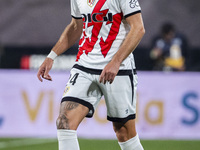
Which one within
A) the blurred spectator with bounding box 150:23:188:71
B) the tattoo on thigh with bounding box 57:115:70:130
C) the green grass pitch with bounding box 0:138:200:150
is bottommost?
the green grass pitch with bounding box 0:138:200:150

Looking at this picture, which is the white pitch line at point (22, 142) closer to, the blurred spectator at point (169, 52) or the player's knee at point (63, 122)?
the player's knee at point (63, 122)

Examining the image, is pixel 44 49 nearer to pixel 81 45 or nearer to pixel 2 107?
pixel 2 107

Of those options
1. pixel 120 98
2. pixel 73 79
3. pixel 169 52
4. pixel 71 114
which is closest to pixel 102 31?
pixel 73 79

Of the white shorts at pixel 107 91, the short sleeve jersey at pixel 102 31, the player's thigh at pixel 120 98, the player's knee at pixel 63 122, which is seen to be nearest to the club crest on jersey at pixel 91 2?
the short sleeve jersey at pixel 102 31

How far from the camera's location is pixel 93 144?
7020 millimetres

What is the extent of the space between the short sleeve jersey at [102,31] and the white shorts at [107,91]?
0.07 m

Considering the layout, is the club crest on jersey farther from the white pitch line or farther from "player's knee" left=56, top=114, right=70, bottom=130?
the white pitch line

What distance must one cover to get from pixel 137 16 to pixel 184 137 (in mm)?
4129

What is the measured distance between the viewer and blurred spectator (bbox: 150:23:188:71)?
10.4 metres

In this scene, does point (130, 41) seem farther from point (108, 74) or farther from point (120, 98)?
point (120, 98)

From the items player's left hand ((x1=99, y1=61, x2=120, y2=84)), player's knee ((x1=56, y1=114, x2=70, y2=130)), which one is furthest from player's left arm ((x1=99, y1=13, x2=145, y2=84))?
player's knee ((x1=56, y1=114, x2=70, y2=130))

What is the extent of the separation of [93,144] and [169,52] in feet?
13.5

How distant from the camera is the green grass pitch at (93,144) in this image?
6.70m

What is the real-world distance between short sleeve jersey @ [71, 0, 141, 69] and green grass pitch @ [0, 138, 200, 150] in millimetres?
2661
